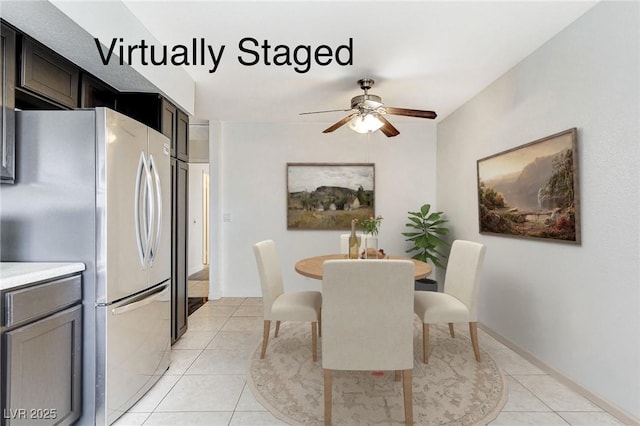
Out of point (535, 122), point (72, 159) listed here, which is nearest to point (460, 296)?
point (535, 122)

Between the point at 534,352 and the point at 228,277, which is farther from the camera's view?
the point at 228,277

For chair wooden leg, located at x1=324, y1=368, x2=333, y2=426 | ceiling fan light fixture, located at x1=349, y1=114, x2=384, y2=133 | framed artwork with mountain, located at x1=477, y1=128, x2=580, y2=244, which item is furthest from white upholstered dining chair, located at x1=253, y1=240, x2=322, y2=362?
framed artwork with mountain, located at x1=477, y1=128, x2=580, y2=244

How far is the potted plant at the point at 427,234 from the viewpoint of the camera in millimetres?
4102

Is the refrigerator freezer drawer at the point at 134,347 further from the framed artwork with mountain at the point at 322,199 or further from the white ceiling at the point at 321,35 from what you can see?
the framed artwork with mountain at the point at 322,199

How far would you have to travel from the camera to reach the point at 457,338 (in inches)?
119

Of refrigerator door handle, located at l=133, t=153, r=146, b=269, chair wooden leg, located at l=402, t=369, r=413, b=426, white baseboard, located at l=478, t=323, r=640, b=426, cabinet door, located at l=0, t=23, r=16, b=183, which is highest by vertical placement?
cabinet door, located at l=0, t=23, r=16, b=183

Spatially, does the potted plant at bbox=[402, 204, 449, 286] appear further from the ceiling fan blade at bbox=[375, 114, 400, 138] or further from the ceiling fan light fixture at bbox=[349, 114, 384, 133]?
the ceiling fan light fixture at bbox=[349, 114, 384, 133]

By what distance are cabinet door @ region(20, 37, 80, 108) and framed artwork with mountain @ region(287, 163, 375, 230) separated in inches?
106

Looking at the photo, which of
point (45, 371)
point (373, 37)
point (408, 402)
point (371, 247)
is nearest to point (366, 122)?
point (373, 37)

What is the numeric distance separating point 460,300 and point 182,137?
9.50 ft

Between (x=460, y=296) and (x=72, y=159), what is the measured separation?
112 inches

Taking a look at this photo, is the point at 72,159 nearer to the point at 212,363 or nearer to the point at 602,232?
the point at 212,363

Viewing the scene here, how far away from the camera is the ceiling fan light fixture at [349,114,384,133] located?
9.50ft

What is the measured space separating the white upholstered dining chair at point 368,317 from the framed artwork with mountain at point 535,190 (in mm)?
1374
